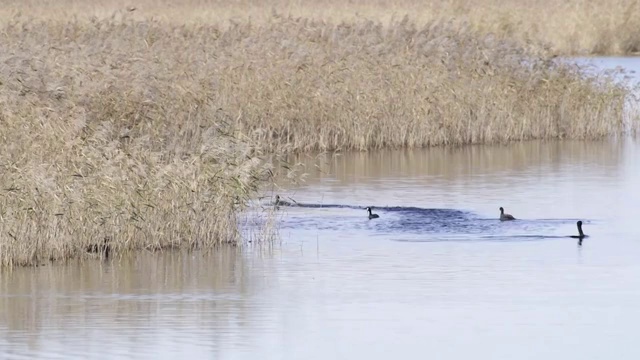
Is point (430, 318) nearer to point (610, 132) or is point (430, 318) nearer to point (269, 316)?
point (269, 316)

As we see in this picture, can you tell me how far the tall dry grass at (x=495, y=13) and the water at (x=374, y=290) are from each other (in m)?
19.1

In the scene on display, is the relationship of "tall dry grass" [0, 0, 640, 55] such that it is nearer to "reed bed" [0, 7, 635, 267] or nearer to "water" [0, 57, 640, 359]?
"reed bed" [0, 7, 635, 267]

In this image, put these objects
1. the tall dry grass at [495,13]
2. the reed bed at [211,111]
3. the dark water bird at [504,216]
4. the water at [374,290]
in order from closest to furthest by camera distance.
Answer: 1. the water at [374,290]
2. the reed bed at [211,111]
3. the dark water bird at [504,216]
4. the tall dry grass at [495,13]

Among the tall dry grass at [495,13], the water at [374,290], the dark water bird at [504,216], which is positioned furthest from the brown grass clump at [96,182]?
the tall dry grass at [495,13]

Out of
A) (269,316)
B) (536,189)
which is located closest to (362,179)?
(536,189)

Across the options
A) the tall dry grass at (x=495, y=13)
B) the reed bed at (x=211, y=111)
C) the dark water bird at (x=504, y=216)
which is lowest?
the dark water bird at (x=504, y=216)

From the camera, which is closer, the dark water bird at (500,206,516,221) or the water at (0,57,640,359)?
the water at (0,57,640,359)

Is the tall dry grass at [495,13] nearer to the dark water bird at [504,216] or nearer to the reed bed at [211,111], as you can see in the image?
the reed bed at [211,111]

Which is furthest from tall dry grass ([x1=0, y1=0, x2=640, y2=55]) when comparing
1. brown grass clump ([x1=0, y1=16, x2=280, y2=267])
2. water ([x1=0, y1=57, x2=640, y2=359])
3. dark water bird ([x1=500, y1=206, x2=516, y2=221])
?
brown grass clump ([x1=0, y1=16, x2=280, y2=267])

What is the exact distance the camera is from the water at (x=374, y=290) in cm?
866

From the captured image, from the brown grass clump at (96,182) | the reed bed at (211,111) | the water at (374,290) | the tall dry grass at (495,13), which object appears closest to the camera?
the water at (374,290)

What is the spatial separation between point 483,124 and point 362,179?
4031 mm

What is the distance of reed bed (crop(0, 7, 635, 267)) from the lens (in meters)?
11.7

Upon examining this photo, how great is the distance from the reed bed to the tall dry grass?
11.3 meters
